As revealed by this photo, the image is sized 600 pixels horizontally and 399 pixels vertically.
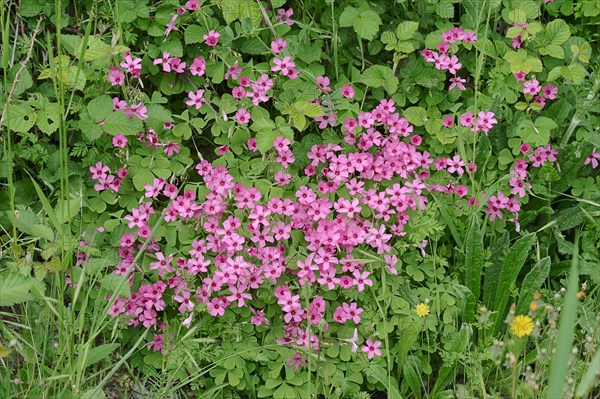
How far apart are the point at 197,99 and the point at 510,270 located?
4.33 feet

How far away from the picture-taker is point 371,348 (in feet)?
9.49

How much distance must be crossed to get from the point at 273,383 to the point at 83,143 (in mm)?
1107

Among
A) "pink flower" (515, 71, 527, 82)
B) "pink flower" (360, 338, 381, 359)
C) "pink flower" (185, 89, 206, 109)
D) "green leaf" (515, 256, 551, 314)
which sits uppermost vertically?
"pink flower" (185, 89, 206, 109)

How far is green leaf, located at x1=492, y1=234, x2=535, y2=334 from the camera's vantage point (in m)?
3.03

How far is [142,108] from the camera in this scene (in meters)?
2.96

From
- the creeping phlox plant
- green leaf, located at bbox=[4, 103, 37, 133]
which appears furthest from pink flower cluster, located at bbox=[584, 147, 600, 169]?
green leaf, located at bbox=[4, 103, 37, 133]

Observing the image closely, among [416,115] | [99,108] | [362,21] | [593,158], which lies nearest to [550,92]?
[593,158]

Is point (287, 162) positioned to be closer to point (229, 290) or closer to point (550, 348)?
point (229, 290)

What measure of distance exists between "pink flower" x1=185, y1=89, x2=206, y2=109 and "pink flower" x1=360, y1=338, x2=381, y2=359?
1065mm

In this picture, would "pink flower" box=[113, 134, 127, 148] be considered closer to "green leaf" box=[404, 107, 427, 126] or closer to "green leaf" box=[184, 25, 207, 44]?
"green leaf" box=[184, 25, 207, 44]

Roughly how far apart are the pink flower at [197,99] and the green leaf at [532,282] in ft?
4.48

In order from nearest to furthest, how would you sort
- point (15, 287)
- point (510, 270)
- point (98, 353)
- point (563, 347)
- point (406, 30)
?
point (563, 347), point (15, 287), point (98, 353), point (510, 270), point (406, 30)

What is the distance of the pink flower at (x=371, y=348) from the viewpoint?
2873mm

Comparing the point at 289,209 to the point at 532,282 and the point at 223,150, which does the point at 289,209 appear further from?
the point at 532,282
